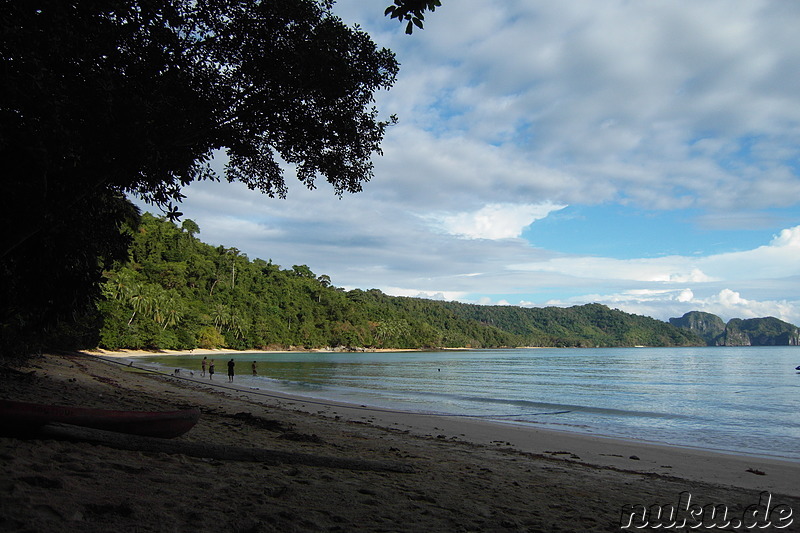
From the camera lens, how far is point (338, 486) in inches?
214

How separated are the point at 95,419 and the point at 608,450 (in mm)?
12179

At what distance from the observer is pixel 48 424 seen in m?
5.66

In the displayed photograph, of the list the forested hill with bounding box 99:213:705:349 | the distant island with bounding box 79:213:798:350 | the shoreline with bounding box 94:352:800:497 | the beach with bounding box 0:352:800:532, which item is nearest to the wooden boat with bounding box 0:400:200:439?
→ the beach with bounding box 0:352:800:532

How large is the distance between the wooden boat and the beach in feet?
0.70

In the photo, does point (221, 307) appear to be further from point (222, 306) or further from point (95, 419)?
point (95, 419)

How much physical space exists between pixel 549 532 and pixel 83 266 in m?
8.44

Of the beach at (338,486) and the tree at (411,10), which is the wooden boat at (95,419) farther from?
the tree at (411,10)

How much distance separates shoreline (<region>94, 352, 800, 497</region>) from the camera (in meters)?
10.2

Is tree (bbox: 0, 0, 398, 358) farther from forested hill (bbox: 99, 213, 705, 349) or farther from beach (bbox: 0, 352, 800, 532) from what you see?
forested hill (bbox: 99, 213, 705, 349)

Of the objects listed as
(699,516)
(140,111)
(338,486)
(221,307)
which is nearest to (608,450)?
(699,516)

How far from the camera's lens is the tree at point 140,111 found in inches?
233

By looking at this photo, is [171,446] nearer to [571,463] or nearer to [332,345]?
[571,463]

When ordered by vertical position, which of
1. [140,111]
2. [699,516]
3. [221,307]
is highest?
[140,111]

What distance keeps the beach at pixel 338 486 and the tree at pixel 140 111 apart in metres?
3.29
